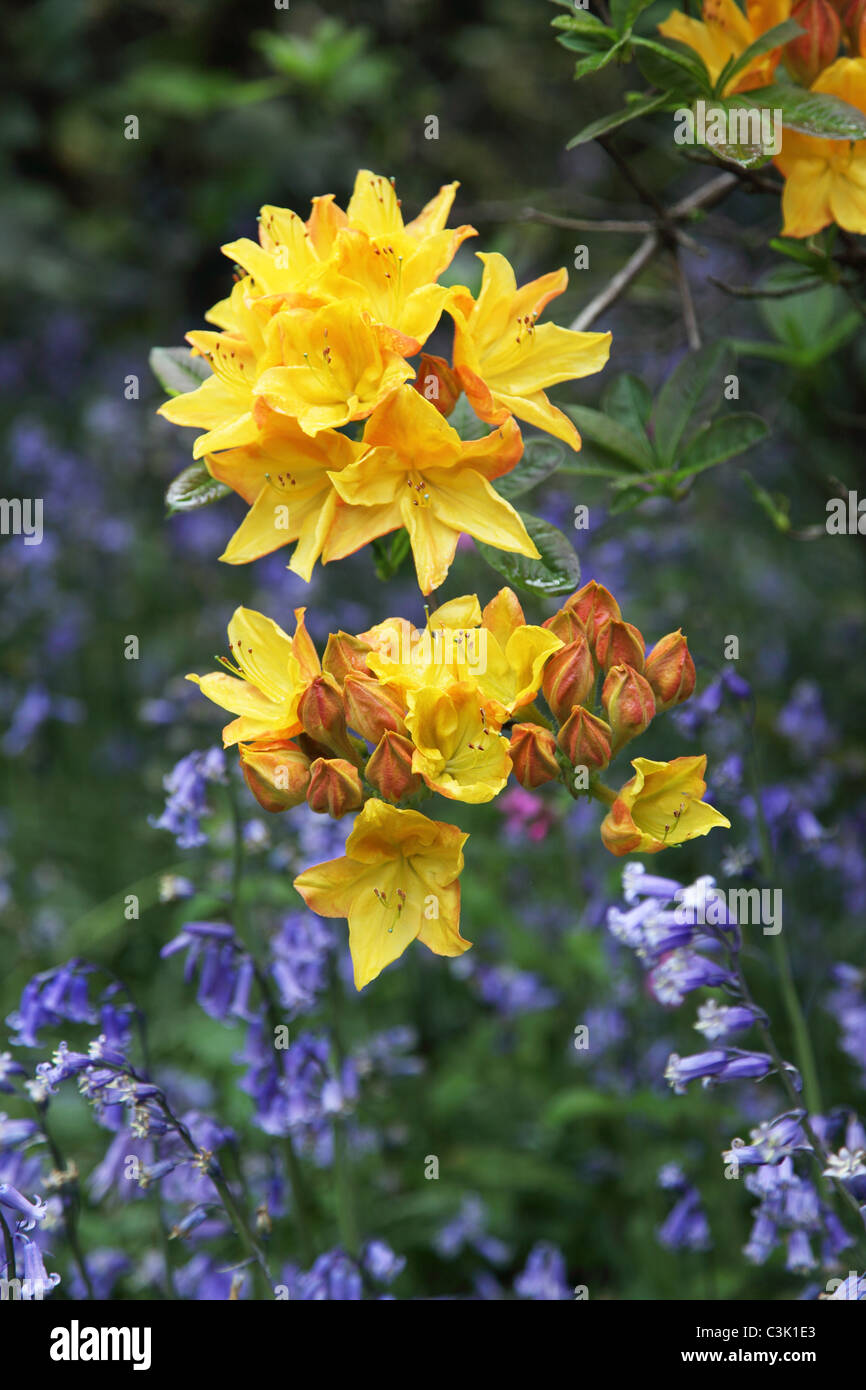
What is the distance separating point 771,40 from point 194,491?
3.17 ft

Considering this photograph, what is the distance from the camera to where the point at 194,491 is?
5.62 feet

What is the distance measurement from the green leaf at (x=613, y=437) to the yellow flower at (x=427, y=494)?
1.39 ft

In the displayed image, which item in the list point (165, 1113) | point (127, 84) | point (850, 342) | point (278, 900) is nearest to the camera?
point (165, 1113)

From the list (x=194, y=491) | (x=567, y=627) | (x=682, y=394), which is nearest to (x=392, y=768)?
(x=567, y=627)

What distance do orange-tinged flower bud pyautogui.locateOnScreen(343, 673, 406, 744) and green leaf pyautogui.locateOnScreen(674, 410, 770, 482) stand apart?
27.0 inches

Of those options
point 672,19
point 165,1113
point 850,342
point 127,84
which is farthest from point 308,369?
point 127,84

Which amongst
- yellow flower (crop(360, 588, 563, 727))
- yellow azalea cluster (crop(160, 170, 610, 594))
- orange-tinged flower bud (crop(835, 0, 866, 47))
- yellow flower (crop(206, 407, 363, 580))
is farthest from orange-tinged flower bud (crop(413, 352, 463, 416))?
orange-tinged flower bud (crop(835, 0, 866, 47))

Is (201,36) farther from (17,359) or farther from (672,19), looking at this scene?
(672,19)

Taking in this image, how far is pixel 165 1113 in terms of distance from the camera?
5.61 ft

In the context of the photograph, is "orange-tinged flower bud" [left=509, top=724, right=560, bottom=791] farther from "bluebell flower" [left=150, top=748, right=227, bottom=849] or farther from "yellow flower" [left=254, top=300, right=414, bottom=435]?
"bluebell flower" [left=150, top=748, right=227, bottom=849]

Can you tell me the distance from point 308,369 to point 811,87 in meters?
0.89

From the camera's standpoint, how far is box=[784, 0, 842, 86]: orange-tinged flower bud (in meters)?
1.70

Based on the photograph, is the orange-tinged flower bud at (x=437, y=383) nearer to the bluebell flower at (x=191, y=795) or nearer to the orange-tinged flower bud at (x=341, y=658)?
the orange-tinged flower bud at (x=341, y=658)

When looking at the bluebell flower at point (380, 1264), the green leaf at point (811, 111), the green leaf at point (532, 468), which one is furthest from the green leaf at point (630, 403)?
the bluebell flower at point (380, 1264)
